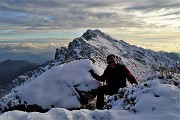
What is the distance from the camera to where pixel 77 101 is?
63.0ft

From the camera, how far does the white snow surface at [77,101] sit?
35.2 feet

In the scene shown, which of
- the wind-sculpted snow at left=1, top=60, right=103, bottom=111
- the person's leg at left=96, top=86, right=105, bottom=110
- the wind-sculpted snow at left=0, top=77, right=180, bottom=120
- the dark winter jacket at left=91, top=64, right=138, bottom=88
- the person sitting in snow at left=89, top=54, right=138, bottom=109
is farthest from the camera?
the wind-sculpted snow at left=1, top=60, right=103, bottom=111

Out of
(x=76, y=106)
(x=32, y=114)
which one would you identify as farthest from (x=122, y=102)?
(x=76, y=106)

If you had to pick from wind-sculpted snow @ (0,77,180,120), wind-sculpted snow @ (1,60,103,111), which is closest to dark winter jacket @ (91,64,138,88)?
wind-sculpted snow @ (1,60,103,111)

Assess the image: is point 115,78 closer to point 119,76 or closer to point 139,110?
point 119,76

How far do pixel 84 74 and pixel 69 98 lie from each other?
199 cm

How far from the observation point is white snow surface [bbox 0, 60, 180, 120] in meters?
10.7

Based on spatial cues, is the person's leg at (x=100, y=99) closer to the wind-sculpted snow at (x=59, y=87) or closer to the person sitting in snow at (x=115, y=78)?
the person sitting in snow at (x=115, y=78)

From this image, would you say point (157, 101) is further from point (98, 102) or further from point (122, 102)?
point (98, 102)

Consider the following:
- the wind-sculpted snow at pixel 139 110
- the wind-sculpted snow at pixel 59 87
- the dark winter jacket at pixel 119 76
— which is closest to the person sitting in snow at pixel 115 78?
the dark winter jacket at pixel 119 76

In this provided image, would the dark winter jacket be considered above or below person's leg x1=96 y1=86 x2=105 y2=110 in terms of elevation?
above

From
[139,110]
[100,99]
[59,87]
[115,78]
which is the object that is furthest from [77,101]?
[139,110]

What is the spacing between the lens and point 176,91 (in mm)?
12125

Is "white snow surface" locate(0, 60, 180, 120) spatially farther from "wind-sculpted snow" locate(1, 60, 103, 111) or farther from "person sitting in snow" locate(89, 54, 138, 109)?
"person sitting in snow" locate(89, 54, 138, 109)
